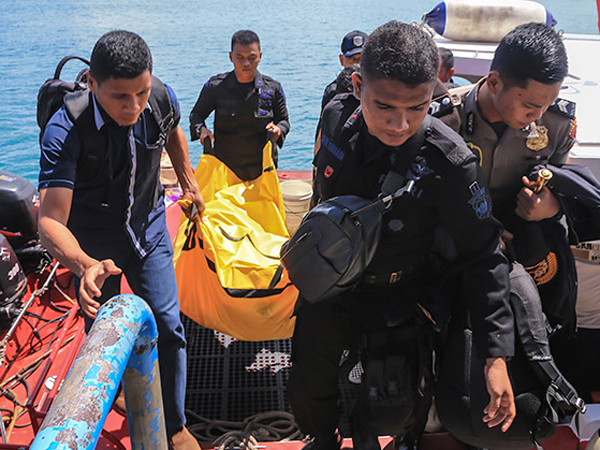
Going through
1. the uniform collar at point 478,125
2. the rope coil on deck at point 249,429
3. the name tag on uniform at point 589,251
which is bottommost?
the rope coil on deck at point 249,429

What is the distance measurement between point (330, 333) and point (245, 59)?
116 inches

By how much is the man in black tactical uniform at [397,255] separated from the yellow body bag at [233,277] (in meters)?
0.74

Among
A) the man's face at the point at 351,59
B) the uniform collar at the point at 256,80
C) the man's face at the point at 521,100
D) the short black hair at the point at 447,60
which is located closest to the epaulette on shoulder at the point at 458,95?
the man's face at the point at 521,100

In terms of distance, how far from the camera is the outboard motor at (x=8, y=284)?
310cm

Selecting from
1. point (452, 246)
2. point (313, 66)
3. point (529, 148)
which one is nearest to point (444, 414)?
point (452, 246)

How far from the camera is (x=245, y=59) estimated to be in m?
4.31

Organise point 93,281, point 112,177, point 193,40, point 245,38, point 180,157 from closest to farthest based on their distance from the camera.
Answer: point 93,281, point 112,177, point 180,157, point 245,38, point 193,40

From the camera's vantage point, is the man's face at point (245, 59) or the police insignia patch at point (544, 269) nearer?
the police insignia patch at point (544, 269)

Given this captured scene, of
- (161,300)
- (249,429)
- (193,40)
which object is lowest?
(193,40)

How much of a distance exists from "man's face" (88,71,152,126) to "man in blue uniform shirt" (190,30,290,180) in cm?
220

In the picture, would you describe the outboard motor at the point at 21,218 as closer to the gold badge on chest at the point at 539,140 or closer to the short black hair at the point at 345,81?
the short black hair at the point at 345,81

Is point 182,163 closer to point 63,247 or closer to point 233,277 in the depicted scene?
point 233,277

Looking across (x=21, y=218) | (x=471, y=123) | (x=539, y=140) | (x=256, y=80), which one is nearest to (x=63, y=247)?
(x=471, y=123)

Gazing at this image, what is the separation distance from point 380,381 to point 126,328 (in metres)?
1.24
